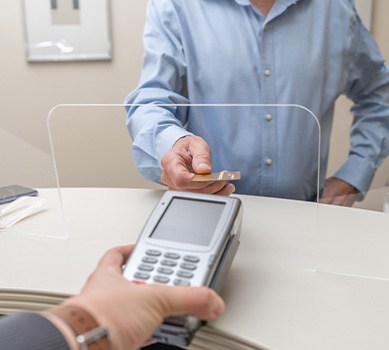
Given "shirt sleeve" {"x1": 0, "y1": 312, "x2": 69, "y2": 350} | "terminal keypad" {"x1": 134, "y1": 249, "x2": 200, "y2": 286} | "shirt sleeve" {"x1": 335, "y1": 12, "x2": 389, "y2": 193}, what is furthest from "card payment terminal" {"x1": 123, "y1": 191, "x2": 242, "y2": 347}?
"shirt sleeve" {"x1": 335, "y1": 12, "x2": 389, "y2": 193}

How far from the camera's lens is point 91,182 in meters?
0.93

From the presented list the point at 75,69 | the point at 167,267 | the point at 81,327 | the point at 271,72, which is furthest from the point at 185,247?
the point at 75,69

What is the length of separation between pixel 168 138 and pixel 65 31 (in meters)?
1.37

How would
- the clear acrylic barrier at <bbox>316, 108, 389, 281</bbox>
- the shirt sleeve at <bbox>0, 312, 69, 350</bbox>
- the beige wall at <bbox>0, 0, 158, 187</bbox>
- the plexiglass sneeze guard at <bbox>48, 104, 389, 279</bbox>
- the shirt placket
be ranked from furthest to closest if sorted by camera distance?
the beige wall at <bbox>0, 0, 158, 187</bbox>, the shirt placket, the plexiglass sneeze guard at <bbox>48, 104, 389, 279</bbox>, the clear acrylic barrier at <bbox>316, 108, 389, 281</bbox>, the shirt sleeve at <bbox>0, 312, 69, 350</bbox>

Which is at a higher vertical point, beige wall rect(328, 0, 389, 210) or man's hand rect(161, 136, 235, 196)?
man's hand rect(161, 136, 235, 196)

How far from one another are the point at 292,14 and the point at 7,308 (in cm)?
74

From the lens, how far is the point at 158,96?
2.89 ft

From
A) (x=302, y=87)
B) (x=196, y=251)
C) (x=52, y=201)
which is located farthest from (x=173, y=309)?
(x=302, y=87)

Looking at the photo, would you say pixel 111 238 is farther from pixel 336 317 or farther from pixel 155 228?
pixel 336 317

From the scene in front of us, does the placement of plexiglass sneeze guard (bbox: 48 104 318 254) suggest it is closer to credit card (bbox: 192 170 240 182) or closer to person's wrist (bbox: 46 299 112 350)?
credit card (bbox: 192 170 240 182)

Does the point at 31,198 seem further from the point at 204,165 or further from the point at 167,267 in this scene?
the point at 167,267

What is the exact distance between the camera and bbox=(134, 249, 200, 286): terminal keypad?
0.51 m

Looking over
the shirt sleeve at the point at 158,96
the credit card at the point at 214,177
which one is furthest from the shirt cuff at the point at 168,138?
the credit card at the point at 214,177

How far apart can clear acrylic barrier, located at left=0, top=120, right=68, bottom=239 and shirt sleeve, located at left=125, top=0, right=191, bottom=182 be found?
0.51 feet
